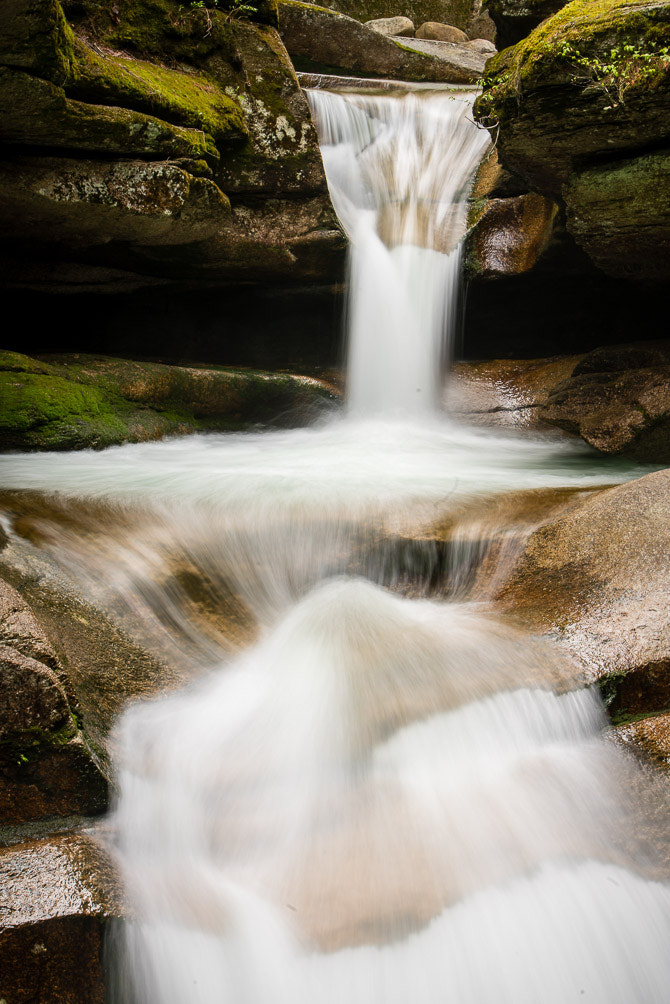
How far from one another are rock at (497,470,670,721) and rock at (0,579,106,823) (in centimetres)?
221

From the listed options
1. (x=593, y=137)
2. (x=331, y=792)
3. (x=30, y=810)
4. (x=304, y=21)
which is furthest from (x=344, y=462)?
(x=304, y=21)

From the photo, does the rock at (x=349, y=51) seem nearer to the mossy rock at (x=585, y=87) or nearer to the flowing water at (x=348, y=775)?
the mossy rock at (x=585, y=87)

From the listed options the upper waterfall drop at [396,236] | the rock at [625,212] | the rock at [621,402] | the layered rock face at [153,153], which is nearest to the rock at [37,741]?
the layered rock face at [153,153]

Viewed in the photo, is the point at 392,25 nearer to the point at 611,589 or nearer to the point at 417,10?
the point at 417,10

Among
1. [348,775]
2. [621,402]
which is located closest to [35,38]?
[348,775]

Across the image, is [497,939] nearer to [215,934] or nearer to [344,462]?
[215,934]

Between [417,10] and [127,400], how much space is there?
1750 centimetres

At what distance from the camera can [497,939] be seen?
2.21 metres

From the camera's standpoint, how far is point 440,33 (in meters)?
17.7

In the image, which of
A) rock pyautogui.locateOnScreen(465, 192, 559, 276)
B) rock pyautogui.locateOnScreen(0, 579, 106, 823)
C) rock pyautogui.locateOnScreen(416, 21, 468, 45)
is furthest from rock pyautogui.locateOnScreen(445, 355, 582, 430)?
rock pyautogui.locateOnScreen(416, 21, 468, 45)

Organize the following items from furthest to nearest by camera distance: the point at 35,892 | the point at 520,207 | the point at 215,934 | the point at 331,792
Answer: the point at 520,207 < the point at 331,792 < the point at 215,934 < the point at 35,892

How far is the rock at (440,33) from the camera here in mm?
17656

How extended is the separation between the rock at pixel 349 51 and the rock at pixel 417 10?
681cm

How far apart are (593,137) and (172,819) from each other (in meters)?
5.93
